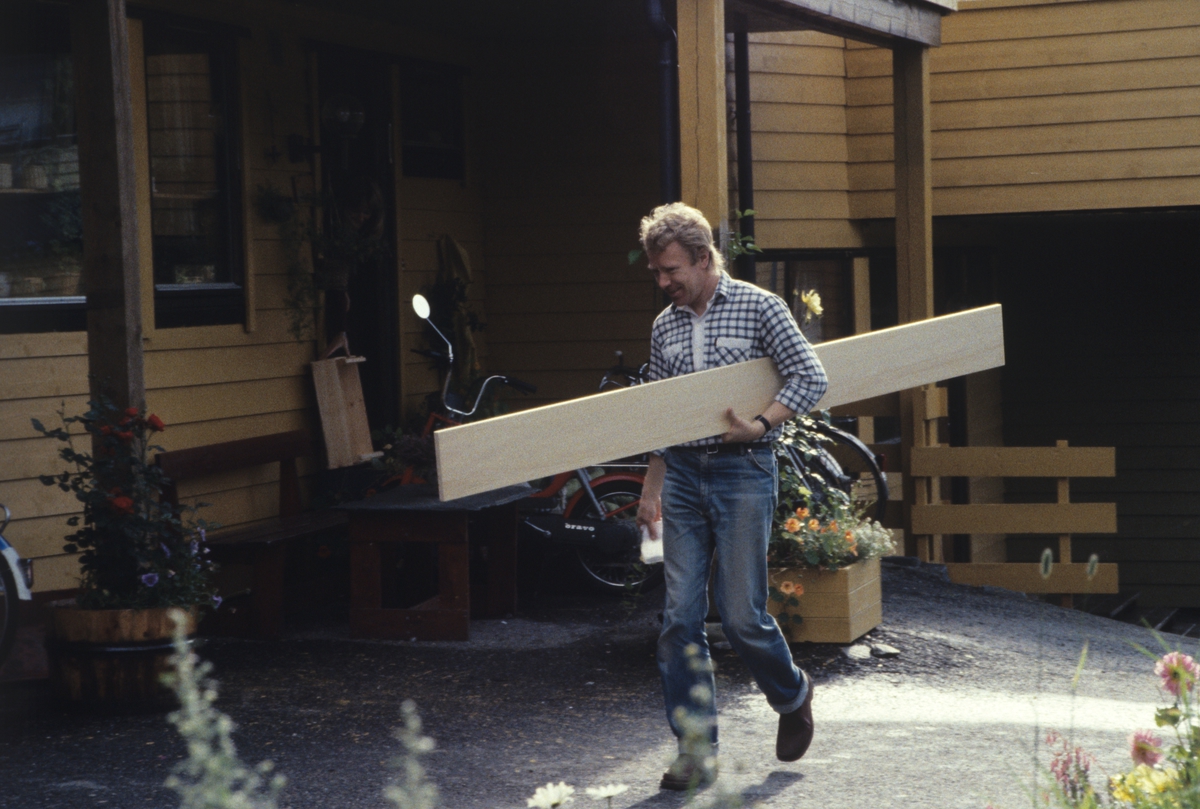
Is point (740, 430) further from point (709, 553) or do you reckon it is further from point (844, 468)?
point (844, 468)

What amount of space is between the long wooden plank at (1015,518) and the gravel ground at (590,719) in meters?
→ 1.91

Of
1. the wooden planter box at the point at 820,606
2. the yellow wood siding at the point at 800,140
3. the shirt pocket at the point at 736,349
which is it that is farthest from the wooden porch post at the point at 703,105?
the yellow wood siding at the point at 800,140

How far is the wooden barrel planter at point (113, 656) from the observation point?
5.29 meters

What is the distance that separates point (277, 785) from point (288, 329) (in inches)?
255

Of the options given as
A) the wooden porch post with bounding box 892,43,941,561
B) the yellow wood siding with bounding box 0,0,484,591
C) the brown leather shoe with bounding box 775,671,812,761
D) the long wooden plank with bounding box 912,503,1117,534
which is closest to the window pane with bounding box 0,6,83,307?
the yellow wood siding with bounding box 0,0,484,591

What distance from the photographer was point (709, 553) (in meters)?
4.30

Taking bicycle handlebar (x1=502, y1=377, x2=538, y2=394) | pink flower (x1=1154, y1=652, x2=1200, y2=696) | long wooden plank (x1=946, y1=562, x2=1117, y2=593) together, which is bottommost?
long wooden plank (x1=946, y1=562, x2=1117, y2=593)

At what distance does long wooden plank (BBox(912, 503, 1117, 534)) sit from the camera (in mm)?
9312

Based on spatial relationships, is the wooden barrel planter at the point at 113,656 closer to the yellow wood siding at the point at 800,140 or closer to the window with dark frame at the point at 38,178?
the window with dark frame at the point at 38,178

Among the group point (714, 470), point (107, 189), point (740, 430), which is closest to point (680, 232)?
point (740, 430)

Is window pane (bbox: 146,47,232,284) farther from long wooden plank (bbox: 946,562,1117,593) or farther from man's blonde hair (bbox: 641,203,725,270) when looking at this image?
long wooden plank (bbox: 946,562,1117,593)

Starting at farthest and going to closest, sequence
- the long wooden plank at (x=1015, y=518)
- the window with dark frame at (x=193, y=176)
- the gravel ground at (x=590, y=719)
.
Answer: the long wooden plank at (x=1015, y=518) < the window with dark frame at (x=193, y=176) < the gravel ground at (x=590, y=719)

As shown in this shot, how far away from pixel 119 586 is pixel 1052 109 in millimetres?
7103

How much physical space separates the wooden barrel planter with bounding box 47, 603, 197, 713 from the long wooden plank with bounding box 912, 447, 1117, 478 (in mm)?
5582
